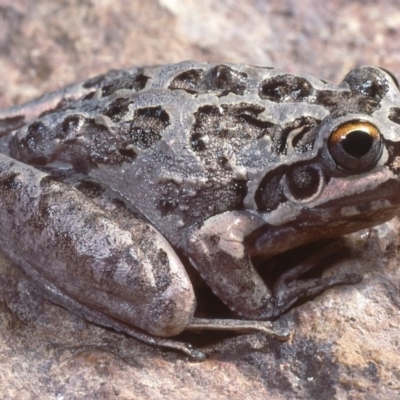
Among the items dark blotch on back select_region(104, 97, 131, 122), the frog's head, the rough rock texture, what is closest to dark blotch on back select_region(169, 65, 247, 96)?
dark blotch on back select_region(104, 97, 131, 122)

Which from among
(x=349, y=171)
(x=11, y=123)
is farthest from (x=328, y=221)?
(x=11, y=123)

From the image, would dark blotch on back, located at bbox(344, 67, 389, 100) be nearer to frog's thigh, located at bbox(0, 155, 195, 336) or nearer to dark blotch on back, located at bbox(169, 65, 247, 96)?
dark blotch on back, located at bbox(169, 65, 247, 96)

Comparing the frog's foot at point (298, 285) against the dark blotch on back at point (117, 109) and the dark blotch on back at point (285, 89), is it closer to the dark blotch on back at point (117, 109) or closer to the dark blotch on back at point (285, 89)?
the dark blotch on back at point (285, 89)

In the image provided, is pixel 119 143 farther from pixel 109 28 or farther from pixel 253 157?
pixel 109 28

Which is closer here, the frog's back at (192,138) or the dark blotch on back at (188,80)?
the frog's back at (192,138)

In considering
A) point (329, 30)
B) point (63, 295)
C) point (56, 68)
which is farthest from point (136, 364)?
point (329, 30)

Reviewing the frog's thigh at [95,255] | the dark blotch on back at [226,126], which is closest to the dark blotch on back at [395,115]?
the dark blotch on back at [226,126]
